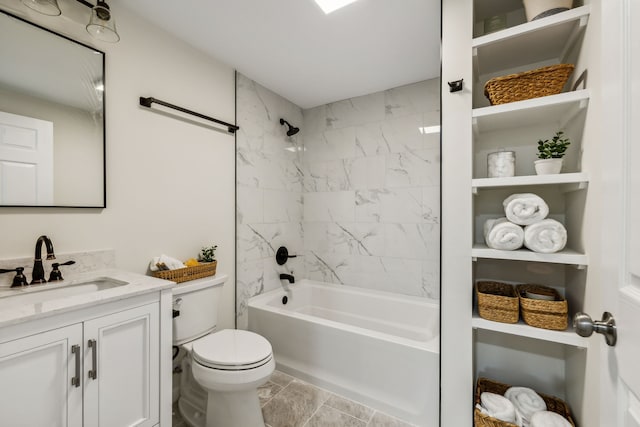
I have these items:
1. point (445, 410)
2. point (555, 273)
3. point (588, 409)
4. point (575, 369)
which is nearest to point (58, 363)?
point (445, 410)

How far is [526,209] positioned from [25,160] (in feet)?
7.75

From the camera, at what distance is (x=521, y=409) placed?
4.52ft

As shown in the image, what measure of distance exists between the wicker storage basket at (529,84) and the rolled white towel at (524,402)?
1.48 m

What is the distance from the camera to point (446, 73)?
1.45m

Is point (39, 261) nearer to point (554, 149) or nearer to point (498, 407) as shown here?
point (498, 407)

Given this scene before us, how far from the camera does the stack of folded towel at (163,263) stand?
173 cm

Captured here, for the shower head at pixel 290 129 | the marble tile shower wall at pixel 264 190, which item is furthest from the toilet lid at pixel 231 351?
the shower head at pixel 290 129

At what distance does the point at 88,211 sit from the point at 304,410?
1773 millimetres

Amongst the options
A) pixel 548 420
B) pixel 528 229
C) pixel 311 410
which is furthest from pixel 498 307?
pixel 311 410

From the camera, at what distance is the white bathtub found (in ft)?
5.56

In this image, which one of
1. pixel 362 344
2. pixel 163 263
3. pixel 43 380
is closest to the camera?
pixel 43 380

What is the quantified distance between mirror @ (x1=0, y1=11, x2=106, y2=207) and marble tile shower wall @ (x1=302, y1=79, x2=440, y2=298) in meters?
1.93

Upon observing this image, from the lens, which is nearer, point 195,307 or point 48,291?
point 48,291

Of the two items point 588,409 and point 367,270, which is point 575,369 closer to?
point 588,409
